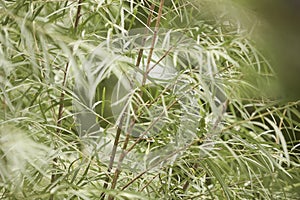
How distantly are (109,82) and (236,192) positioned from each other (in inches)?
13.9

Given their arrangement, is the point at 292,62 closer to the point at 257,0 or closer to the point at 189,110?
the point at 257,0

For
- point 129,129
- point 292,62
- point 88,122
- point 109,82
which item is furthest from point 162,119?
point 292,62

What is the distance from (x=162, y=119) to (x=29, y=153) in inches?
9.7

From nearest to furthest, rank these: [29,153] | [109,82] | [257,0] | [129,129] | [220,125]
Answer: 1. [257,0]
2. [29,153]
3. [129,129]
4. [220,125]
5. [109,82]

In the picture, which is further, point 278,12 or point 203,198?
point 203,198

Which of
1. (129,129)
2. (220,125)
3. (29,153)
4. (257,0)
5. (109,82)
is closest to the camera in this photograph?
(257,0)

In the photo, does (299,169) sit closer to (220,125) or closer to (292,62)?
(220,125)

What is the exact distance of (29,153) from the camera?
674 millimetres

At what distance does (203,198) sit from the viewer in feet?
3.03

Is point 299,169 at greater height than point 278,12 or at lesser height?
lesser

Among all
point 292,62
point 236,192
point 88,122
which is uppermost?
point 292,62

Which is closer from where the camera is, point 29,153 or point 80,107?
point 29,153

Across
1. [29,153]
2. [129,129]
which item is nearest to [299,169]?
[129,129]

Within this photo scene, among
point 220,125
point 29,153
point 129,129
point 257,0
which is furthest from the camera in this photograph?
point 220,125
